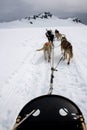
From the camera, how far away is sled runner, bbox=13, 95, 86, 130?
3033mm

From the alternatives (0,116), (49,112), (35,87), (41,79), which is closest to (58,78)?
(41,79)

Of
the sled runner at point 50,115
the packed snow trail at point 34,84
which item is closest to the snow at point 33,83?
the packed snow trail at point 34,84

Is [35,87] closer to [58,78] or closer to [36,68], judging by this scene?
[58,78]

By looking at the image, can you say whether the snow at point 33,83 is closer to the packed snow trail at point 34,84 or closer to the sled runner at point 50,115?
the packed snow trail at point 34,84

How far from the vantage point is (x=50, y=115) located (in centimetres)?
323

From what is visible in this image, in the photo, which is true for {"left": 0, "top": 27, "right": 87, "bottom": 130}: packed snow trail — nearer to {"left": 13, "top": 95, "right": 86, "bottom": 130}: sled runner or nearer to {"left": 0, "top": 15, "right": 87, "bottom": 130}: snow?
{"left": 0, "top": 15, "right": 87, "bottom": 130}: snow

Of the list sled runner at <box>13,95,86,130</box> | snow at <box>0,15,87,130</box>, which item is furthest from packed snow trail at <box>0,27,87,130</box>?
Answer: sled runner at <box>13,95,86,130</box>

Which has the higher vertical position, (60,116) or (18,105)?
(60,116)

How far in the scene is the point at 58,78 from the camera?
21.0ft

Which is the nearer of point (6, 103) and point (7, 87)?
point (6, 103)

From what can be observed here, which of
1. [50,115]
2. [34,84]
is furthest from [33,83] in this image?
[50,115]

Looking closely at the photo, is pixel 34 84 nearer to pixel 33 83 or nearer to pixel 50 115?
pixel 33 83

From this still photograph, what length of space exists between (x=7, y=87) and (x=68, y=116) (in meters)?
3.05

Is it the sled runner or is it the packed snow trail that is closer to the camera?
the sled runner
